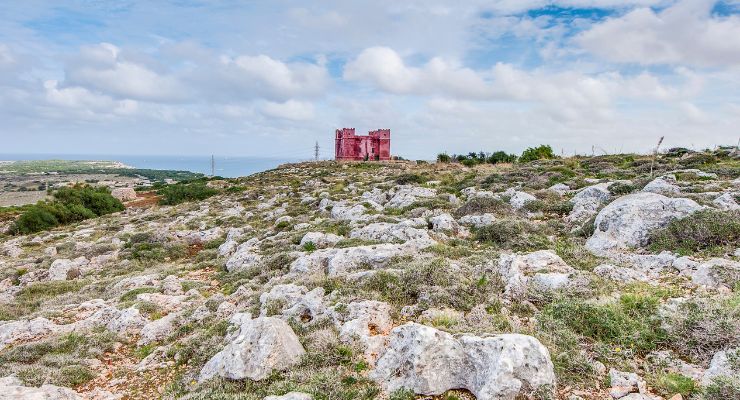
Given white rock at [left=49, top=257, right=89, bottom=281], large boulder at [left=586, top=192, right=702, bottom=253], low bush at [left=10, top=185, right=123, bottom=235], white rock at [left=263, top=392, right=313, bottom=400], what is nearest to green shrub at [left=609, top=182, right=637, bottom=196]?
large boulder at [left=586, top=192, right=702, bottom=253]

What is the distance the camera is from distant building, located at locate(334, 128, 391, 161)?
79625mm

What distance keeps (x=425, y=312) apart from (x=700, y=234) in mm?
8099

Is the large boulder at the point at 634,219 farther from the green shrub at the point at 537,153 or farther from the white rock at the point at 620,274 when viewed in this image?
the green shrub at the point at 537,153

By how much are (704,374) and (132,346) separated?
37.5 ft

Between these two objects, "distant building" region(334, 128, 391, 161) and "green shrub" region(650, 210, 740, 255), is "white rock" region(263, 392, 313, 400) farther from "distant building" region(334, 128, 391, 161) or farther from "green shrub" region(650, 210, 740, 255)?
"distant building" region(334, 128, 391, 161)

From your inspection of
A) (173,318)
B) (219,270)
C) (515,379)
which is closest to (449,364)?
(515,379)

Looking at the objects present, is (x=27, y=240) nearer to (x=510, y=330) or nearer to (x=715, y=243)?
(x=510, y=330)

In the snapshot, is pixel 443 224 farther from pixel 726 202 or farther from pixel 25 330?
pixel 25 330

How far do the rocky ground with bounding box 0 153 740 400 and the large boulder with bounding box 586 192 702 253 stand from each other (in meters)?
0.05

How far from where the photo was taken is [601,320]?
6.75 meters

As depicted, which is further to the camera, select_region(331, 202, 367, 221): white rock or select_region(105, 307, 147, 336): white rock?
select_region(331, 202, 367, 221): white rock

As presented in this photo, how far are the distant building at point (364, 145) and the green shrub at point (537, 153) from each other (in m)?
31.7

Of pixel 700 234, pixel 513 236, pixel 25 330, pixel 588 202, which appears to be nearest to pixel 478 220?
pixel 513 236

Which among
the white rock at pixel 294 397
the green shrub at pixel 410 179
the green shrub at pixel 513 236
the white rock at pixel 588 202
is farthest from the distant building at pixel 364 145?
the white rock at pixel 294 397
